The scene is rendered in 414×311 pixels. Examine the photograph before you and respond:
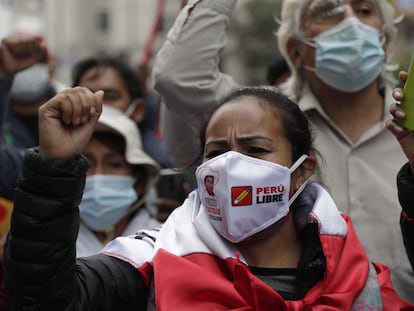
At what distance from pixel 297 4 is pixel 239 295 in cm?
158

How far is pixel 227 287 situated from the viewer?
201 cm

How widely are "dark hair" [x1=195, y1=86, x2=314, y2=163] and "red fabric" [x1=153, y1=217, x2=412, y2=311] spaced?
1.25 ft

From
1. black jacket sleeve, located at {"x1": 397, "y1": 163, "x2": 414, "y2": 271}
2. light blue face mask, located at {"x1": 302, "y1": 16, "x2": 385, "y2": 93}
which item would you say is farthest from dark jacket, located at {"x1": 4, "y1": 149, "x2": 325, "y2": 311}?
light blue face mask, located at {"x1": 302, "y1": 16, "x2": 385, "y2": 93}

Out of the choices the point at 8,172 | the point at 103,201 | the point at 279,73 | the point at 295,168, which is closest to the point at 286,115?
the point at 295,168

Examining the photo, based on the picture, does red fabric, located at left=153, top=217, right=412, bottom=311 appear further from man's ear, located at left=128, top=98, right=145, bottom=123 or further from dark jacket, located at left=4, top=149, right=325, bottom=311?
man's ear, located at left=128, top=98, right=145, bottom=123

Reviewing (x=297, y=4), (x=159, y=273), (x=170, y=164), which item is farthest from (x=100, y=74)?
(x=159, y=273)

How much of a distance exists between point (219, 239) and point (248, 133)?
1.07ft

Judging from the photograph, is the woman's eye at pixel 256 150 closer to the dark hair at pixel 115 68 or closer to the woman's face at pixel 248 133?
the woman's face at pixel 248 133

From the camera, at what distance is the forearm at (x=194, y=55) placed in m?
2.80

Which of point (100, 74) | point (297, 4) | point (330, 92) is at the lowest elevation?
point (100, 74)

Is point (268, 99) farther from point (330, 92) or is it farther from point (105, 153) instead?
point (105, 153)

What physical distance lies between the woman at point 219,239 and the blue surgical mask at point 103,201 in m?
0.98

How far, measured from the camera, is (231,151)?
83.9 inches

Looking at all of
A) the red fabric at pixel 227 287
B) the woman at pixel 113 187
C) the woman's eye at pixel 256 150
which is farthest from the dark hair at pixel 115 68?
the red fabric at pixel 227 287
